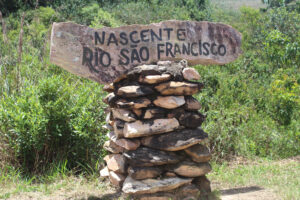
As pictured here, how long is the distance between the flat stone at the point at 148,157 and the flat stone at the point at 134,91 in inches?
21.7

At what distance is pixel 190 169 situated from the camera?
3.47 metres

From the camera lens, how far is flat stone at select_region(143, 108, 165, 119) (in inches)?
133

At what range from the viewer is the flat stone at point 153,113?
3.37 metres

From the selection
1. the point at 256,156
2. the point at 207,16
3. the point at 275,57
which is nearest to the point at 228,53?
the point at 256,156

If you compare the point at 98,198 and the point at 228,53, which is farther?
the point at 228,53

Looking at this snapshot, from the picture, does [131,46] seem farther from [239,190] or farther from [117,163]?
[239,190]

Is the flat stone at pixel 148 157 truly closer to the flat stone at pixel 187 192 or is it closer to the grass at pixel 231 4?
the flat stone at pixel 187 192

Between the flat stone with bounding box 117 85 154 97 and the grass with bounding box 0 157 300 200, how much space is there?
112 centimetres

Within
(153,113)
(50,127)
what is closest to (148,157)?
(153,113)

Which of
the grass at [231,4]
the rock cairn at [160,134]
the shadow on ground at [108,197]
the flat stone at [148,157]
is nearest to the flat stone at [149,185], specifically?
the rock cairn at [160,134]

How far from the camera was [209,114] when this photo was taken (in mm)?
6020

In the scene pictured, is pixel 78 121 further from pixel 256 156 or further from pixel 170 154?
pixel 256 156

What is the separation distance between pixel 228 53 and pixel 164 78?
104cm

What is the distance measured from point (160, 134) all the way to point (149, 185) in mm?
516
